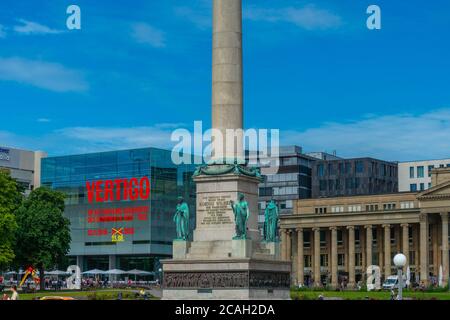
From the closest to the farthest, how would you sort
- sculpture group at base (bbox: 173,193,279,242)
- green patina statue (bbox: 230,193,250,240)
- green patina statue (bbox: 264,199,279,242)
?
green patina statue (bbox: 230,193,250,240) → sculpture group at base (bbox: 173,193,279,242) → green patina statue (bbox: 264,199,279,242)

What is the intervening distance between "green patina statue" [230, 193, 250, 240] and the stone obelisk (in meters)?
0.18

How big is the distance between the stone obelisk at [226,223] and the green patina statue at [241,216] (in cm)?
18

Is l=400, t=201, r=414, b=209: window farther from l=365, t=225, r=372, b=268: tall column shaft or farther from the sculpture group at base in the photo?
the sculpture group at base

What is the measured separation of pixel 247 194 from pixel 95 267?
5338 inches

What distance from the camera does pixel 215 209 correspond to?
64500 mm

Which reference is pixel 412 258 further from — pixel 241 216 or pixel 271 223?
pixel 241 216

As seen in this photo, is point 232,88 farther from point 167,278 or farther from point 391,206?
point 391,206

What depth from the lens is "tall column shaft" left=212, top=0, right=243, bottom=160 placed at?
65.4 metres

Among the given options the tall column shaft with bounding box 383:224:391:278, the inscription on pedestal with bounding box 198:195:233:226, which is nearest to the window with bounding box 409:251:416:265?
the tall column shaft with bounding box 383:224:391:278

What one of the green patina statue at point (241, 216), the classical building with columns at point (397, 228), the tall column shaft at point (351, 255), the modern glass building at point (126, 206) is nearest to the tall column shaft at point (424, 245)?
the classical building with columns at point (397, 228)

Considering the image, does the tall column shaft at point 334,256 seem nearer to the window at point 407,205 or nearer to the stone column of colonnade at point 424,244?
the window at point 407,205
